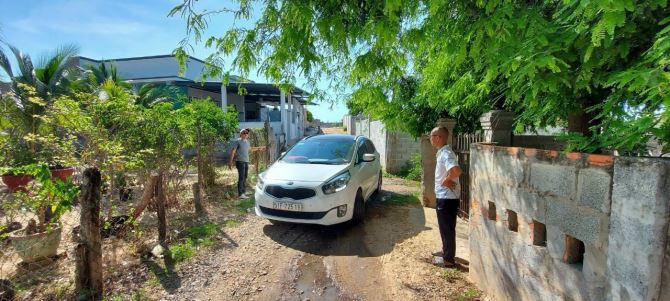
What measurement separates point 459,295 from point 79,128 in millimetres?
5233

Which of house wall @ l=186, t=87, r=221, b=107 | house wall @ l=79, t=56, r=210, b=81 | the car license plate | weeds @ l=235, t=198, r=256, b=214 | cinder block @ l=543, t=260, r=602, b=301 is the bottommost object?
weeds @ l=235, t=198, r=256, b=214

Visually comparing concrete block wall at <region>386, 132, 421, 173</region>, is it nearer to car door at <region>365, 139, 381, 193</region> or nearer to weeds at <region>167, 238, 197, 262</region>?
car door at <region>365, 139, 381, 193</region>

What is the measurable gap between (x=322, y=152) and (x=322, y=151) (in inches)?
1.6

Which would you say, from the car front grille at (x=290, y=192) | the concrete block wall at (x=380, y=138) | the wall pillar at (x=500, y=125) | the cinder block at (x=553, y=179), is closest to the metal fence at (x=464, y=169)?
the wall pillar at (x=500, y=125)

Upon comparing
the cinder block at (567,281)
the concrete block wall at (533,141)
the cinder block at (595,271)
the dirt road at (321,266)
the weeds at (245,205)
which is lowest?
the dirt road at (321,266)

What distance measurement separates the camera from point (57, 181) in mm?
3109

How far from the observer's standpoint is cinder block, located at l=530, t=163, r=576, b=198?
6.59 feet

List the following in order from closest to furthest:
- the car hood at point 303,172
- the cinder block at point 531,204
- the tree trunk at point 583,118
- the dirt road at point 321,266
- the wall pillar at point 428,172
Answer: the cinder block at point 531,204, the tree trunk at point 583,118, the dirt road at point 321,266, the car hood at point 303,172, the wall pillar at point 428,172

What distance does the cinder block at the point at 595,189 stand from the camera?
1.71 metres

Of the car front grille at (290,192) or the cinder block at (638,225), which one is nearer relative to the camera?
the cinder block at (638,225)

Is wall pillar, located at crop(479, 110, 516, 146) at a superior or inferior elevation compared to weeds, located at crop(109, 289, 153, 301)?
superior

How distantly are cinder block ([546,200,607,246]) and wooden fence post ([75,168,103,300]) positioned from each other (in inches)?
158

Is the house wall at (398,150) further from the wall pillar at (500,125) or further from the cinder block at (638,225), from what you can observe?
the cinder block at (638,225)

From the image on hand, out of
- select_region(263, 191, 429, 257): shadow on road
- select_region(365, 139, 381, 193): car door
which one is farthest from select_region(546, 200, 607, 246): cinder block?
select_region(365, 139, 381, 193): car door
